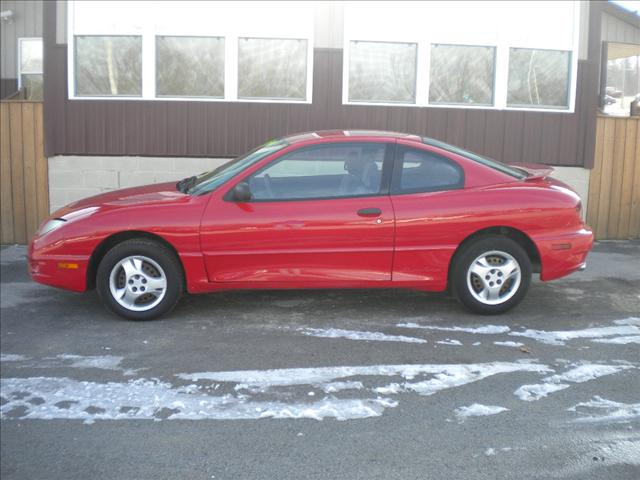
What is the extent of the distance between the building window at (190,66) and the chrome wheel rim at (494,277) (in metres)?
5.02

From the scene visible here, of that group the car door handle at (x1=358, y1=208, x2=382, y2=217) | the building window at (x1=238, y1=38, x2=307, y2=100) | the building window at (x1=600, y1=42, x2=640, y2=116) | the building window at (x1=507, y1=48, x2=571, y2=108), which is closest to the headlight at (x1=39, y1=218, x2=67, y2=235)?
the car door handle at (x1=358, y1=208, x2=382, y2=217)

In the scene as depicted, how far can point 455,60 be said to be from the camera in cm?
1018

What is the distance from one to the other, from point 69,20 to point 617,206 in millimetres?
7818

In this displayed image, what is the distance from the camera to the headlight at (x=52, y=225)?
21.1 ft

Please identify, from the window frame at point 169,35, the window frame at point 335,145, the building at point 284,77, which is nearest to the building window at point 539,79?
the building at point 284,77

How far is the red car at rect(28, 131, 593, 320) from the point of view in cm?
626

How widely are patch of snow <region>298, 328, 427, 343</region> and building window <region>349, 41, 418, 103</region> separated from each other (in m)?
4.77

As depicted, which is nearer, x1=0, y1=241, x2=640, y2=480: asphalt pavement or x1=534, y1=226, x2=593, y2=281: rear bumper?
x1=0, y1=241, x2=640, y2=480: asphalt pavement

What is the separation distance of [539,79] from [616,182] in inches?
70.4

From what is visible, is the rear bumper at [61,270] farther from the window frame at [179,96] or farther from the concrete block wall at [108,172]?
the window frame at [179,96]

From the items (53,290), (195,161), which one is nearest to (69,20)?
(195,161)

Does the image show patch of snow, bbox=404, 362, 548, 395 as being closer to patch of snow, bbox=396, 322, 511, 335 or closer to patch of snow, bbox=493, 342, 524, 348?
patch of snow, bbox=493, 342, 524, 348

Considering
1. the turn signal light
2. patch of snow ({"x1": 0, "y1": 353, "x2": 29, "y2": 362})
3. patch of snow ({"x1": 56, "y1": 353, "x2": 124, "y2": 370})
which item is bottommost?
patch of snow ({"x1": 0, "y1": 353, "x2": 29, "y2": 362})

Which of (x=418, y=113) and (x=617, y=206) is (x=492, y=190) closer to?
(x=418, y=113)
